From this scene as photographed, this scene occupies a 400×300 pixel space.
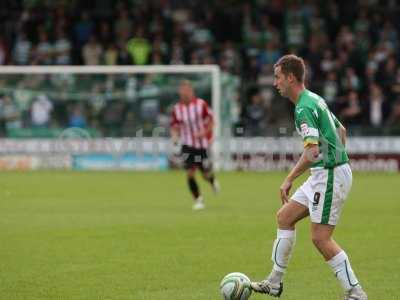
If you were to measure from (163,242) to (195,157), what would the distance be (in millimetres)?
6081

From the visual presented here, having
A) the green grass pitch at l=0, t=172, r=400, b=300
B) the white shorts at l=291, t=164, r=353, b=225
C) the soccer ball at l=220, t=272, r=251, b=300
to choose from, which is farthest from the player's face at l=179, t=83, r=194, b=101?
the white shorts at l=291, t=164, r=353, b=225

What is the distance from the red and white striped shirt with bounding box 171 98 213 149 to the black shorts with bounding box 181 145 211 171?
0.08 metres

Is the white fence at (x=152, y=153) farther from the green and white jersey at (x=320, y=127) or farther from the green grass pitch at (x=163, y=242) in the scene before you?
the green and white jersey at (x=320, y=127)

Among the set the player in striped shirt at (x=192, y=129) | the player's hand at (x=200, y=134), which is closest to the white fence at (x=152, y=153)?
the player in striped shirt at (x=192, y=129)

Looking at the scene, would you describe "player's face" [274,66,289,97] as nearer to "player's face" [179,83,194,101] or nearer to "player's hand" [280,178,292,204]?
"player's hand" [280,178,292,204]

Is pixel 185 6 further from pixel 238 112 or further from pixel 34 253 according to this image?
pixel 34 253

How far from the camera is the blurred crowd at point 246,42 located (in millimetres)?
28922

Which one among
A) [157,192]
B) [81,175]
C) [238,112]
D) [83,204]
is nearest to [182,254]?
[83,204]

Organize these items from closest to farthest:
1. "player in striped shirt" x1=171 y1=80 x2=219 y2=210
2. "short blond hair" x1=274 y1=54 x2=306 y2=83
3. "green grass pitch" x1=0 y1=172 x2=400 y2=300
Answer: "short blond hair" x1=274 y1=54 x2=306 y2=83
"green grass pitch" x1=0 y1=172 x2=400 y2=300
"player in striped shirt" x1=171 y1=80 x2=219 y2=210

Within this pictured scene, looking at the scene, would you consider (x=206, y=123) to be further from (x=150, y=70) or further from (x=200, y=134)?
(x=150, y=70)

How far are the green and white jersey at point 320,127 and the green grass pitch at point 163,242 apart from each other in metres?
1.39

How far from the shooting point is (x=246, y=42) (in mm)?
30938

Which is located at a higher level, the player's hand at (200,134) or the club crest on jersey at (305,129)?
the club crest on jersey at (305,129)

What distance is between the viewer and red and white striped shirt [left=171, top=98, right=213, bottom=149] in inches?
779
